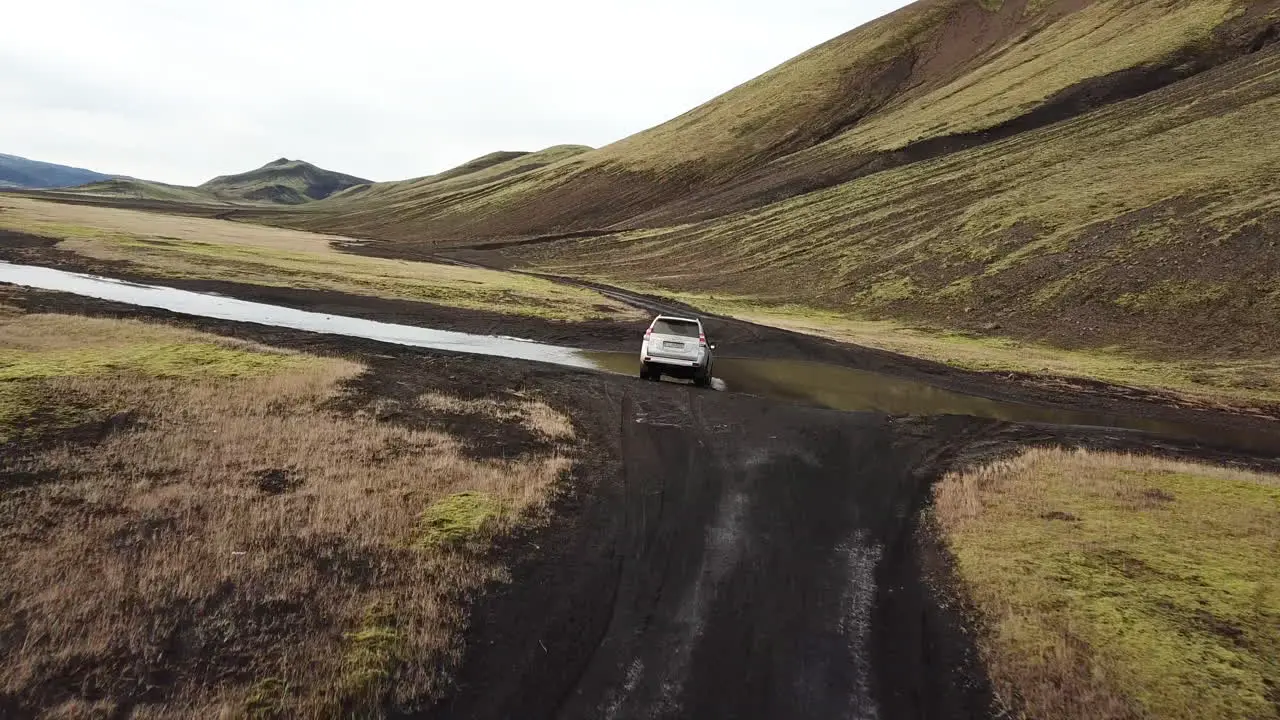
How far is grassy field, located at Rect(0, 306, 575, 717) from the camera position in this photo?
19.7 ft

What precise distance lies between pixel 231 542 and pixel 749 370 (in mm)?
21270

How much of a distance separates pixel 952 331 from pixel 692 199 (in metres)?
72.0

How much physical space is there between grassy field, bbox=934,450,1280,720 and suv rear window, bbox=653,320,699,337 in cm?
995

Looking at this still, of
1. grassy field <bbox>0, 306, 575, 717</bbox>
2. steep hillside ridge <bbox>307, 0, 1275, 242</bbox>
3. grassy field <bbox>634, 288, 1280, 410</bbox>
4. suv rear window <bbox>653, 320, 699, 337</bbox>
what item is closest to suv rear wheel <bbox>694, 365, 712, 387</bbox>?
suv rear window <bbox>653, 320, 699, 337</bbox>

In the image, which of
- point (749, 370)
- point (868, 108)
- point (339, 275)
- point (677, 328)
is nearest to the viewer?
point (677, 328)

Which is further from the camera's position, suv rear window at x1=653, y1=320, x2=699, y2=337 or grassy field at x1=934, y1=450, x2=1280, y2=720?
suv rear window at x1=653, y1=320, x2=699, y2=337

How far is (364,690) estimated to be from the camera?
6.00 metres

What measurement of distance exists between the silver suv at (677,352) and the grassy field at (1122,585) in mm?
9327

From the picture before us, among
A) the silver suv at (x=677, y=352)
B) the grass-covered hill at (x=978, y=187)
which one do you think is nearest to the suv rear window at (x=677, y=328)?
the silver suv at (x=677, y=352)

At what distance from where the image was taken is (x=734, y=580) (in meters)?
8.62

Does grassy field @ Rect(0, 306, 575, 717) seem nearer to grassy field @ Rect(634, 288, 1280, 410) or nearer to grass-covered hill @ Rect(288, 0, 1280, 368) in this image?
grassy field @ Rect(634, 288, 1280, 410)

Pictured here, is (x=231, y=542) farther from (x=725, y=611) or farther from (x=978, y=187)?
(x=978, y=187)

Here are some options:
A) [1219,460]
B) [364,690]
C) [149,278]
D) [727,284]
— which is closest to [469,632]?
[364,690]

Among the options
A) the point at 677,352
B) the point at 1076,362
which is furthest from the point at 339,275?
the point at 1076,362
